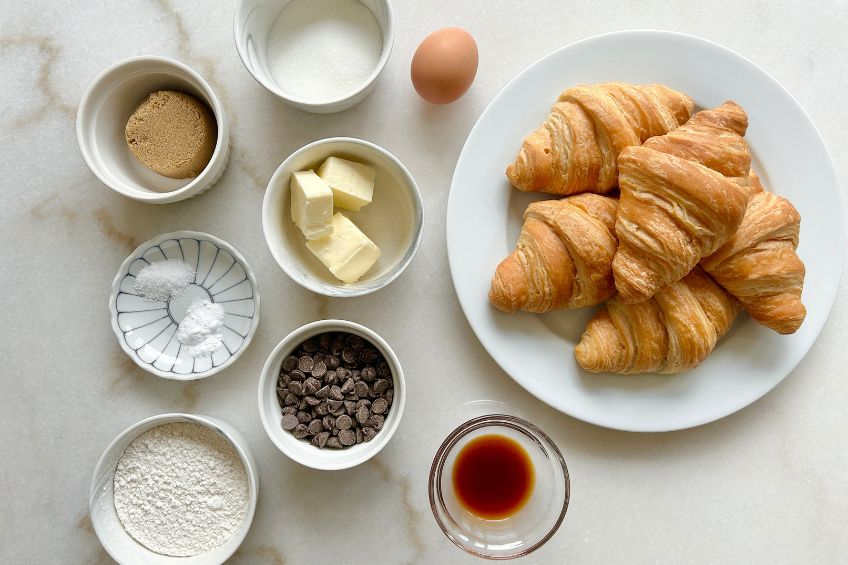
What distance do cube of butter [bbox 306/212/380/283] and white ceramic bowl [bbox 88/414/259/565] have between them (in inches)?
18.4

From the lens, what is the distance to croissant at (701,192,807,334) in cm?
131

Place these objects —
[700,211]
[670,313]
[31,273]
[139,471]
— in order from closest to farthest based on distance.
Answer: [700,211]
[670,313]
[139,471]
[31,273]

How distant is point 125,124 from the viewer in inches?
58.6

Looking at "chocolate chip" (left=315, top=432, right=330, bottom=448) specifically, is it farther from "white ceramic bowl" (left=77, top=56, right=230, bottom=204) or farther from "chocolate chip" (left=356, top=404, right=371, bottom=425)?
"white ceramic bowl" (left=77, top=56, right=230, bottom=204)

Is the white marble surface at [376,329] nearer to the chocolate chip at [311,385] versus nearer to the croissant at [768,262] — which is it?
the chocolate chip at [311,385]

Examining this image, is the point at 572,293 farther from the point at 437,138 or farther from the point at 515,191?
the point at 437,138

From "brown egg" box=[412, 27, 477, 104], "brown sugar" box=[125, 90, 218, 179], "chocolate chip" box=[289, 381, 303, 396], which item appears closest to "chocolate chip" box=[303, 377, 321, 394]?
"chocolate chip" box=[289, 381, 303, 396]

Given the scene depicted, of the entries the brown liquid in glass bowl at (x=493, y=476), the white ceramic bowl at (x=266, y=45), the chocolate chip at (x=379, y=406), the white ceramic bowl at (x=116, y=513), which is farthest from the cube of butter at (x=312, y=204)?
the brown liquid in glass bowl at (x=493, y=476)

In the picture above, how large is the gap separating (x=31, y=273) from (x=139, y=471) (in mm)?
594

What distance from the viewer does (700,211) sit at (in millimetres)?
1240

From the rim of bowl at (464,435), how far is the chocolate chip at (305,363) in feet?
Answer: 1.18

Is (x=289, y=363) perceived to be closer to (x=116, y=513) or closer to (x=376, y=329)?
(x=376, y=329)

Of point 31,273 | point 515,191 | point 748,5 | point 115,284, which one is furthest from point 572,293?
point 31,273

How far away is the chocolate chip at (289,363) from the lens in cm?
143
